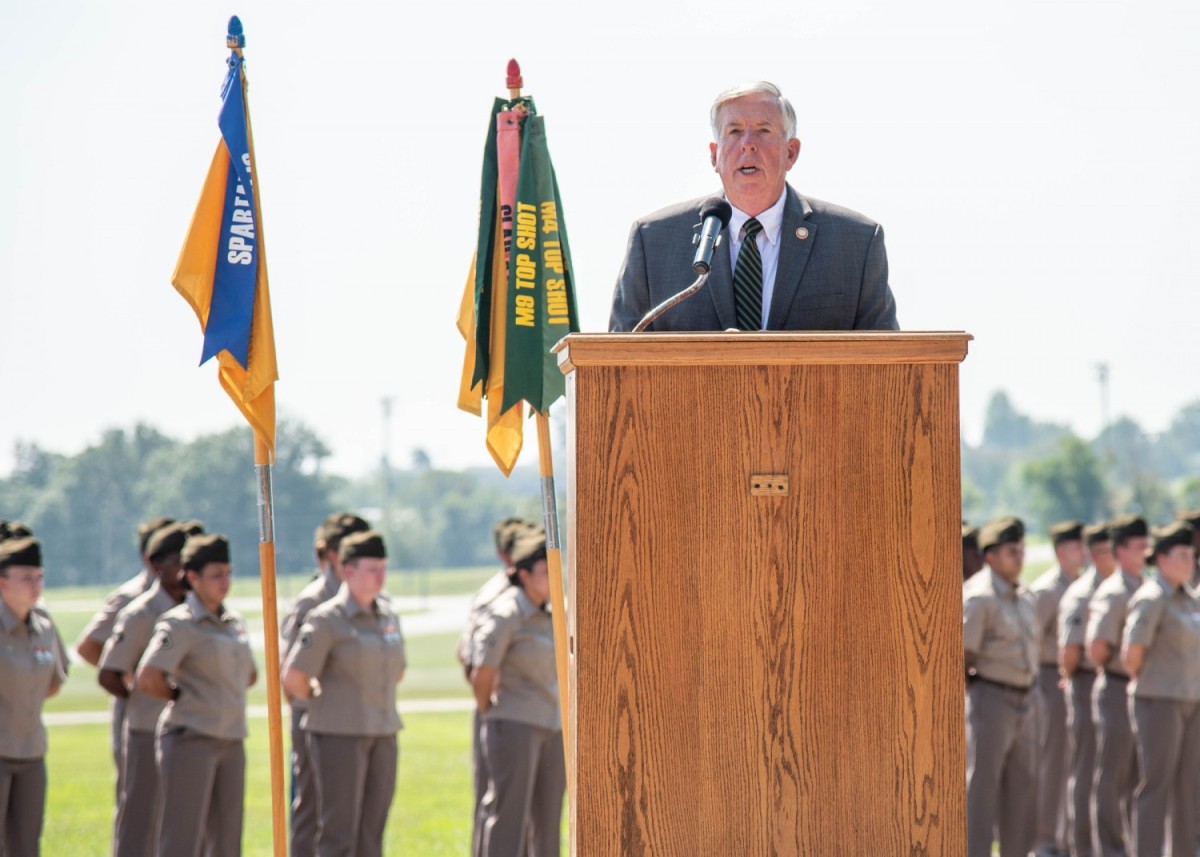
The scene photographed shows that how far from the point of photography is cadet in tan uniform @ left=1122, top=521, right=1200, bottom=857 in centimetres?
952

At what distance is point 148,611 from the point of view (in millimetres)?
8141

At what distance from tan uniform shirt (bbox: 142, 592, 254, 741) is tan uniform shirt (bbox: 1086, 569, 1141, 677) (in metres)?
5.51

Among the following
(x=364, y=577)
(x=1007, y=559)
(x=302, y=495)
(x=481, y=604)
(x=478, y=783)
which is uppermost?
(x=364, y=577)

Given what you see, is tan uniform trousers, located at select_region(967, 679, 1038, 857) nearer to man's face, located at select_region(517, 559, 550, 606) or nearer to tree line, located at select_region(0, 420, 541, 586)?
man's face, located at select_region(517, 559, 550, 606)

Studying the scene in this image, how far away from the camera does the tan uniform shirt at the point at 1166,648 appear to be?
376 inches

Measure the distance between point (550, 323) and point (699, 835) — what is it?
265cm

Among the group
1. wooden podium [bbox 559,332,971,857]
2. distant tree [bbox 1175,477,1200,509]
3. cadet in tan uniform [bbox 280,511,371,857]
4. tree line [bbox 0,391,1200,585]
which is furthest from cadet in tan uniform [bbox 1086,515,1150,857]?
distant tree [bbox 1175,477,1200,509]

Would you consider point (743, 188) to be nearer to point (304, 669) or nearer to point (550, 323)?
point (550, 323)

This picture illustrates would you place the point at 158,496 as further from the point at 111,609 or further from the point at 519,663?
the point at 519,663

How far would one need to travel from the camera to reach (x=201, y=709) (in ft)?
24.2

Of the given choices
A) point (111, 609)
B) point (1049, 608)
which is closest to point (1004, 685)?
point (1049, 608)

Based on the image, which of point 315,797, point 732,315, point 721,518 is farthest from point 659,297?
point 315,797

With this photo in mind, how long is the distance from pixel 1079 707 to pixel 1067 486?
33998 millimetres

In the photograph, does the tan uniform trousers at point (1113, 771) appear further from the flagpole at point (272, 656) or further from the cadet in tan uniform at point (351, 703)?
the flagpole at point (272, 656)
